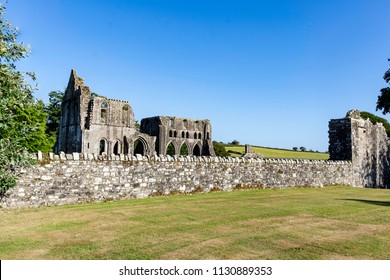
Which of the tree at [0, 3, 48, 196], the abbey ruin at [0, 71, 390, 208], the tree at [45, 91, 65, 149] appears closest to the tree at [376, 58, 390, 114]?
the abbey ruin at [0, 71, 390, 208]

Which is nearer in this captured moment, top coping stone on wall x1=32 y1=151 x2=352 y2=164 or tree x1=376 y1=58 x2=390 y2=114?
top coping stone on wall x1=32 y1=151 x2=352 y2=164

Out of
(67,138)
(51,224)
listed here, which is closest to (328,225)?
(51,224)

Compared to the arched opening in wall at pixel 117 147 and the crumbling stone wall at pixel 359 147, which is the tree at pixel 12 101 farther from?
the arched opening in wall at pixel 117 147

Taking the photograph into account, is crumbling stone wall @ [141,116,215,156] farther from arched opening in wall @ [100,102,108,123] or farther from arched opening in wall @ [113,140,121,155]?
arched opening in wall @ [100,102,108,123]

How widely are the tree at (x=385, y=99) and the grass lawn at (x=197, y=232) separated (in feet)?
92.2

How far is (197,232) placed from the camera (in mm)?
7844

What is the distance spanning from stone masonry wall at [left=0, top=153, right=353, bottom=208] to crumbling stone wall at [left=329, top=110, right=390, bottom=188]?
555 centimetres

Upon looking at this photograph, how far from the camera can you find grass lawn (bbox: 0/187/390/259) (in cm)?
622

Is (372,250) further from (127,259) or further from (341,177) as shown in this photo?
(341,177)

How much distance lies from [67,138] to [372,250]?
147ft

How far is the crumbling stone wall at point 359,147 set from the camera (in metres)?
24.9

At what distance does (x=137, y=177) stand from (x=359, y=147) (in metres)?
18.4

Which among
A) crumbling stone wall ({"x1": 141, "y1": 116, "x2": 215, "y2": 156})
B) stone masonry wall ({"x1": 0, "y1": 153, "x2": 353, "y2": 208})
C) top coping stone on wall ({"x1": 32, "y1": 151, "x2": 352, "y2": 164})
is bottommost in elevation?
stone masonry wall ({"x1": 0, "y1": 153, "x2": 353, "y2": 208})

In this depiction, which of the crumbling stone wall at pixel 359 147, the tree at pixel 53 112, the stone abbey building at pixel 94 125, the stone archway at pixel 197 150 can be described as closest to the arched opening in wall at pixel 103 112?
the stone abbey building at pixel 94 125
